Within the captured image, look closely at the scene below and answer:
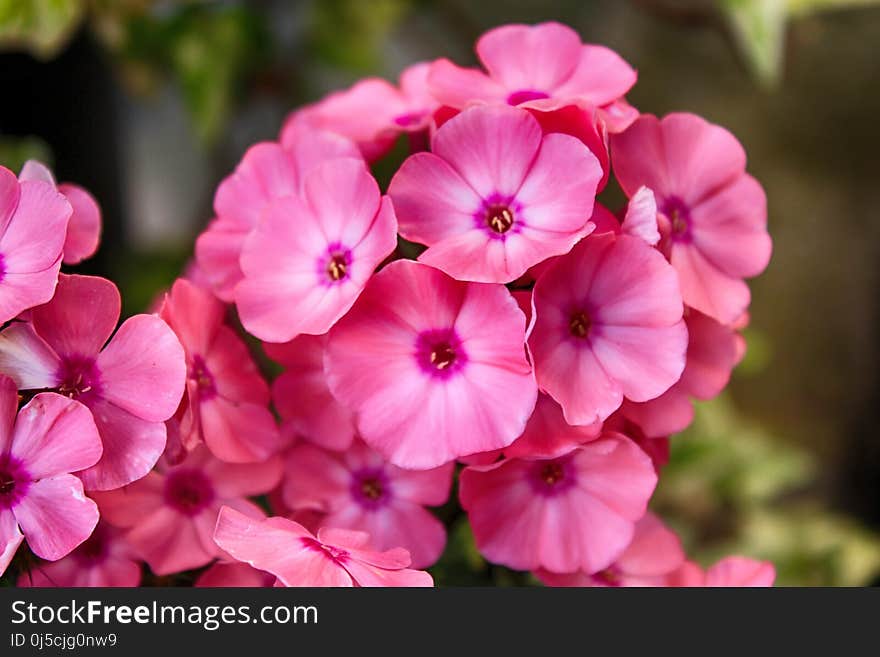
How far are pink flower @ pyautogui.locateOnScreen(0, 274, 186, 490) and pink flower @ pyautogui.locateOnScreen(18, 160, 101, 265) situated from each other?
0.18ft

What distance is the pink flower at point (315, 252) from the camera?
19.3 inches

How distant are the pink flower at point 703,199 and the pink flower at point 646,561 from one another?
0.45 feet

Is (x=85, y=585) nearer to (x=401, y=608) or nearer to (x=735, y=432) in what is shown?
(x=401, y=608)

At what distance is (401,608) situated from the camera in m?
0.46

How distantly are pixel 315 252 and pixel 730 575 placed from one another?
0.30 meters

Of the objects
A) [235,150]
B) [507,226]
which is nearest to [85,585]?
[507,226]

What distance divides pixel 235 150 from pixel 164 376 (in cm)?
110

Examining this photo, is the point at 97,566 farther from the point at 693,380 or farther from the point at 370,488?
the point at 693,380

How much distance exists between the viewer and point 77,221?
552 millimetres

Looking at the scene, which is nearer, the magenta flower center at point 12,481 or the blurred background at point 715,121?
the magenta flower center at point 12,481

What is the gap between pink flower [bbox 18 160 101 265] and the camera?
53cm

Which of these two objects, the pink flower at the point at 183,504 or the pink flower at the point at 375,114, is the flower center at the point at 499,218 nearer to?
the pink flower at the point at 375,114

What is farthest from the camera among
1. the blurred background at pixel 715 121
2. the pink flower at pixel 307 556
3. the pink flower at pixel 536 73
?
the blurred background at pixel 715 121

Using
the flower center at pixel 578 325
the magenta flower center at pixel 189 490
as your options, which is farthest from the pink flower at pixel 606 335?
the magenta flower center at pixel 189 490
